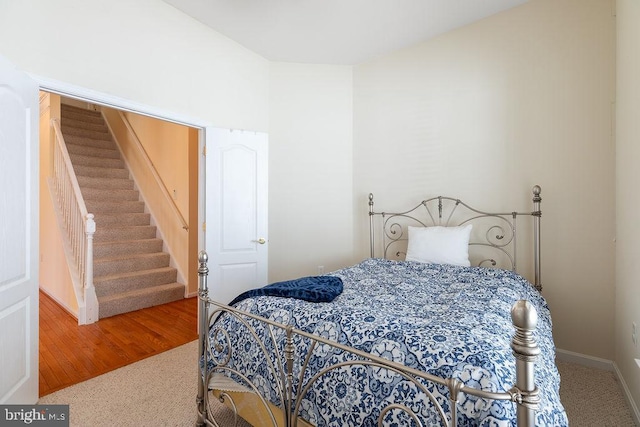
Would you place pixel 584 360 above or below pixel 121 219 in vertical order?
below

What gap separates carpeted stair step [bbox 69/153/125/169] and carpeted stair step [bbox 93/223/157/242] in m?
1.47

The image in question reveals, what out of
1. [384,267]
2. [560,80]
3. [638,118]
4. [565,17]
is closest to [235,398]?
[384,267]

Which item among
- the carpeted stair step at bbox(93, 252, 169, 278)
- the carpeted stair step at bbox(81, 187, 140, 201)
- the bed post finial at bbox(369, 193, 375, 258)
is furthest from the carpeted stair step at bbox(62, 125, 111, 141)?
the bed post finial at bbox(369, 193, 375, 258)

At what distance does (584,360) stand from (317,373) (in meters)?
2.49

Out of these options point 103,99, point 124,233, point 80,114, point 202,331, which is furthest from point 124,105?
point 80,114

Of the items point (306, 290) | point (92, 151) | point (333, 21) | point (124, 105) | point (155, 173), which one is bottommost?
point (306, 290)

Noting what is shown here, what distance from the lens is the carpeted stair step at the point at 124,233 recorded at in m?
4.60

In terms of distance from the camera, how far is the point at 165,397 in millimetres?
2201

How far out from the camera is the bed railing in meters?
0.80

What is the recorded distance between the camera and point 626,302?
2.14 meters

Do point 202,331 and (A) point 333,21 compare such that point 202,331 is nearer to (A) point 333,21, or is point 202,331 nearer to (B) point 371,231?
(B) point 371,231

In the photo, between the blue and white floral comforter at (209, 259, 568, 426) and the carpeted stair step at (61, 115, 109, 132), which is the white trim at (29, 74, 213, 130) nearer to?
the blue and white floral comforter at (209, 259, 568, 426)

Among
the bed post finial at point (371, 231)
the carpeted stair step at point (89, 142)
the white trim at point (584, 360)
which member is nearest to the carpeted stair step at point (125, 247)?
the carpeted stair step at point (89, 142)

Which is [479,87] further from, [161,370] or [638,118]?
[161,370]
